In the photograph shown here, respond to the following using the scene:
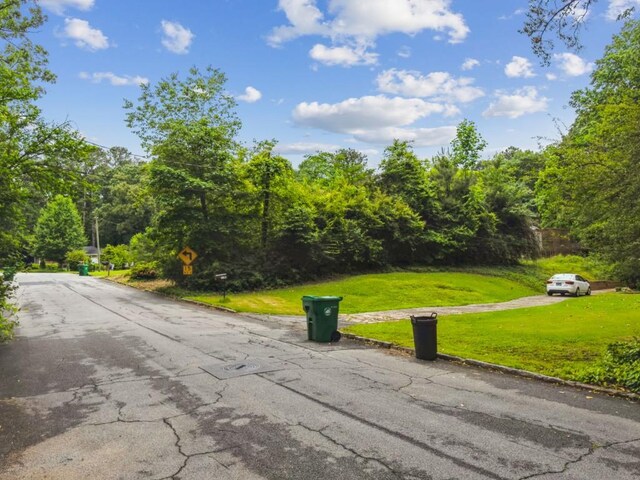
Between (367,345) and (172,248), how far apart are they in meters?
17.6

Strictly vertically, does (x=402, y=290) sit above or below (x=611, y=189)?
below

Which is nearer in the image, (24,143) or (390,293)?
(24,143)

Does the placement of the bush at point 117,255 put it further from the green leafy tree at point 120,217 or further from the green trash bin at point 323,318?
the green trash bin at point 323,318

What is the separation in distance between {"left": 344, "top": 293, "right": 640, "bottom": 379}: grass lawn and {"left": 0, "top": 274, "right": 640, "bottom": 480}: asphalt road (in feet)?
3.58

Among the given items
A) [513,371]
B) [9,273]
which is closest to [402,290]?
[513,371]

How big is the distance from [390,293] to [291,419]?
62.5ft

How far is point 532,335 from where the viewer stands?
11.2 metres

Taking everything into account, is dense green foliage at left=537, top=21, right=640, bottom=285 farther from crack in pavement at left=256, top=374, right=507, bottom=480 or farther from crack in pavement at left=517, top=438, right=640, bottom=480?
crack in pavement at left=256, top=374, right=507, bottom=480

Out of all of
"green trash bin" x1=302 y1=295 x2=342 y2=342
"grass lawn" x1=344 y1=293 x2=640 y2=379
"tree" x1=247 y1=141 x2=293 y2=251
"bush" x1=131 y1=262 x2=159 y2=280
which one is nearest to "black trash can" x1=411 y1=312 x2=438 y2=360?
"grass lawn" x1=344 y1=293 x2=640 y2=379

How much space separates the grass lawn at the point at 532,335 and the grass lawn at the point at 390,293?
5465mm

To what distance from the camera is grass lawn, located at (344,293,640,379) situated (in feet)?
28.6

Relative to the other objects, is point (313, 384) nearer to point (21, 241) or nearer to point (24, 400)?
point (24, 400)

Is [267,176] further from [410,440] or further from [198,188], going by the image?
[410,440]

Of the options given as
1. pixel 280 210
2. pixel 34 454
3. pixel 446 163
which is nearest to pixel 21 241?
pixel 34 454
